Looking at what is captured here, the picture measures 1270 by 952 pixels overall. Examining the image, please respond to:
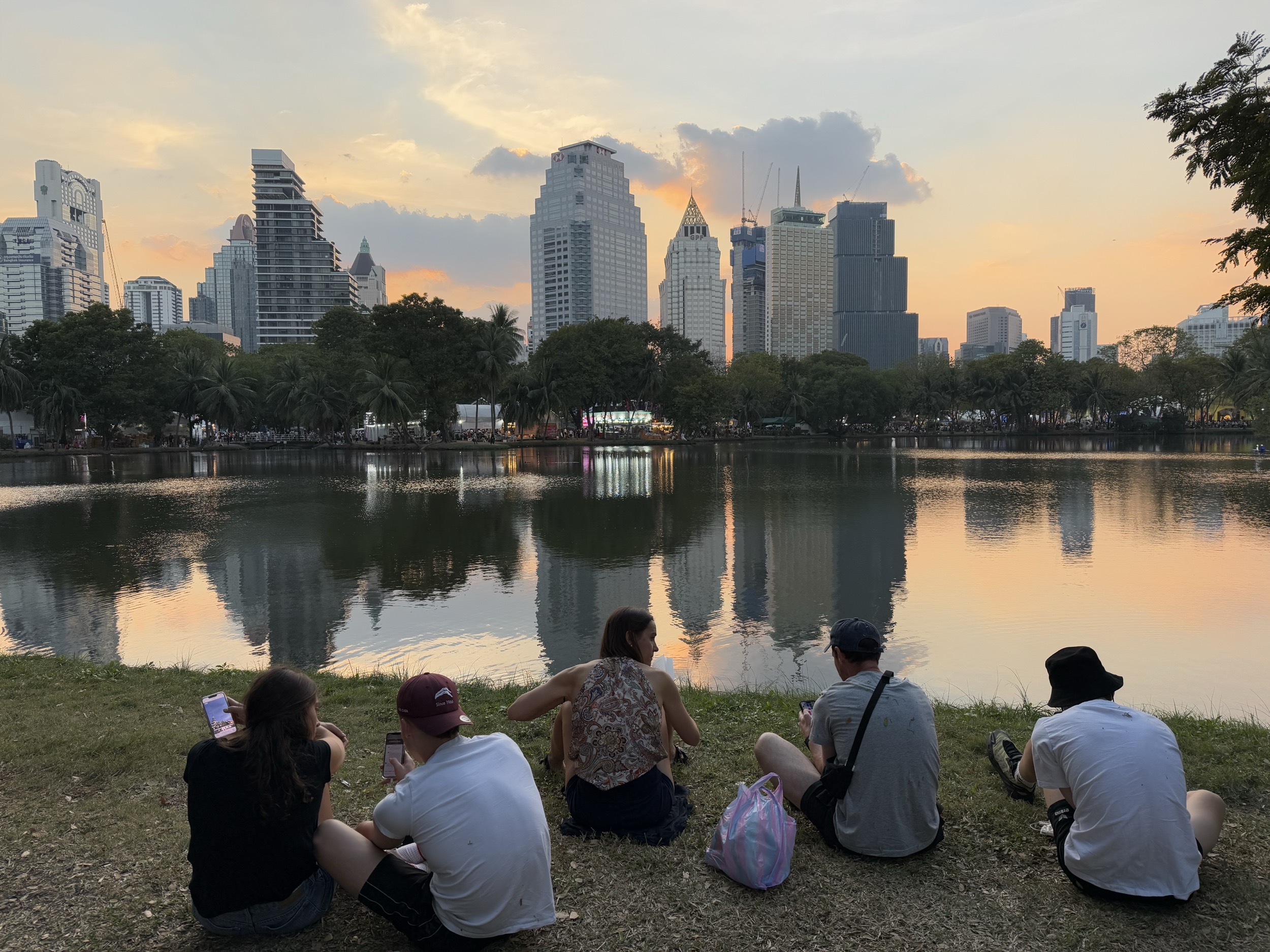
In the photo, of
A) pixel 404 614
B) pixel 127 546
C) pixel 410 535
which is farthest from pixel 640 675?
pixel 127 546

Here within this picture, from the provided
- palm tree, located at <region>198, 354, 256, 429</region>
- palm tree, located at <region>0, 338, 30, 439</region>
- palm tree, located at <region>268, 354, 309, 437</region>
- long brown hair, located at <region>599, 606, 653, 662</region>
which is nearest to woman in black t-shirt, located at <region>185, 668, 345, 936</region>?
long brown hair, located at <region>599, 606, 653, 662</region>

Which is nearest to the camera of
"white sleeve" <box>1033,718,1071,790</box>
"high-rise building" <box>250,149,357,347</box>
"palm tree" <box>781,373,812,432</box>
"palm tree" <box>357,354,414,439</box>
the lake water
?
Answer: "white sleeve" <box>1033,718,1071,790</box>

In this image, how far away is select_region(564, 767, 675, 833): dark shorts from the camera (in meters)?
3.91

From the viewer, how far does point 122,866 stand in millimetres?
3742

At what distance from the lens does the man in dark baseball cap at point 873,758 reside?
3514mm

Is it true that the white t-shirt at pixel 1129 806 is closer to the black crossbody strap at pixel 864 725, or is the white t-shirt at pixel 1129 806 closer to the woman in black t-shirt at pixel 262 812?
the black crossbody strap at pixel 864 725

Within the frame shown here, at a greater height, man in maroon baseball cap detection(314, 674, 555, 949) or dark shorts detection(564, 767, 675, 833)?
man in maroon baseball cap detection(314, 674, 555, 949)

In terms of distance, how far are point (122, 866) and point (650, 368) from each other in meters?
74.9

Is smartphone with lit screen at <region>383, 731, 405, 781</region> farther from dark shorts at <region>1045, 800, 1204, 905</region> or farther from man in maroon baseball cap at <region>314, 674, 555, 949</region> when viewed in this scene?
dark shorts at <region>1045, 800, 1204, 905</region>

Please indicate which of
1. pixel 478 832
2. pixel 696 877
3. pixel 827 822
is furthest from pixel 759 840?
pixel 478 832

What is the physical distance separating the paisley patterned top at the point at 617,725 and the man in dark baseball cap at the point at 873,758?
791 mm

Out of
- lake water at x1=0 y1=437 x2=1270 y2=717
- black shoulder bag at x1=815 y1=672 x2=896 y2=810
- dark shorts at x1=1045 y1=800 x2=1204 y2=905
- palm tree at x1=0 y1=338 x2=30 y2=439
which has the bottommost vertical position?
lake water at x1=0 y1=437 x2=1270 y2=717

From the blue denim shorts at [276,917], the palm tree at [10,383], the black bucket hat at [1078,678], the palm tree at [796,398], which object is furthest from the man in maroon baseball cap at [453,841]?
the palm tree at [796,398]

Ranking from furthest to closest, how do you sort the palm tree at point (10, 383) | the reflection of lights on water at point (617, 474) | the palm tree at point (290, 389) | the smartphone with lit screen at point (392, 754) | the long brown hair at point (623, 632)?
the palm tree at point (290, 389)
the palm tree at point (10, 383)
the reflection of lights on water at point (617, 474)
the long brown hair at point (623, 632)
the smartphone with lit screen at point (392, 754)
